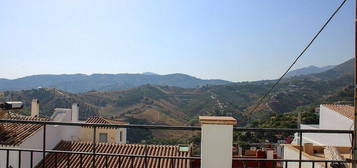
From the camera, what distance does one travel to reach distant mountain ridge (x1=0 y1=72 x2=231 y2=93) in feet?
289

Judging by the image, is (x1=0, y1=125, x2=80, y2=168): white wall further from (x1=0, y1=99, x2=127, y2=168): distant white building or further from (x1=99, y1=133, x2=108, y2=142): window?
(x1=99, y1=133, x2=108, y2=142): window

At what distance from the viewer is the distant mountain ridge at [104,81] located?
8810 centimetres

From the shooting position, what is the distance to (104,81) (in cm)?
10375

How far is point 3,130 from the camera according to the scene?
36.7 feet

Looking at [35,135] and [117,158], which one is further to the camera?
[117,158]

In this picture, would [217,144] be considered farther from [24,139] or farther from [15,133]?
[15,133]

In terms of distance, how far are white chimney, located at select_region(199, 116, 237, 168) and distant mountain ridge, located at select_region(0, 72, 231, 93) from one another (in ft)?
267

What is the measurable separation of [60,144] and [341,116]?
13027mm

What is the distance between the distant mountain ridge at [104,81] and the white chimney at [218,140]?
81.3 meters

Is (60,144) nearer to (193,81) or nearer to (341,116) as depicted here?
(341,116)

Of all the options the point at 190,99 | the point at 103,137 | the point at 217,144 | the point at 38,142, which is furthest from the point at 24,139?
the point at 190,99

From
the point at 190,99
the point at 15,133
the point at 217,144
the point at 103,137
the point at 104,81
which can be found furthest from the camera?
the point at 104,81

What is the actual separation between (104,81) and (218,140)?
104 m

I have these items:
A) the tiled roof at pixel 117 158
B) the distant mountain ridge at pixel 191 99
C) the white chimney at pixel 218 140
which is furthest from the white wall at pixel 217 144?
the distant mountain ridge at pixel 191 99
